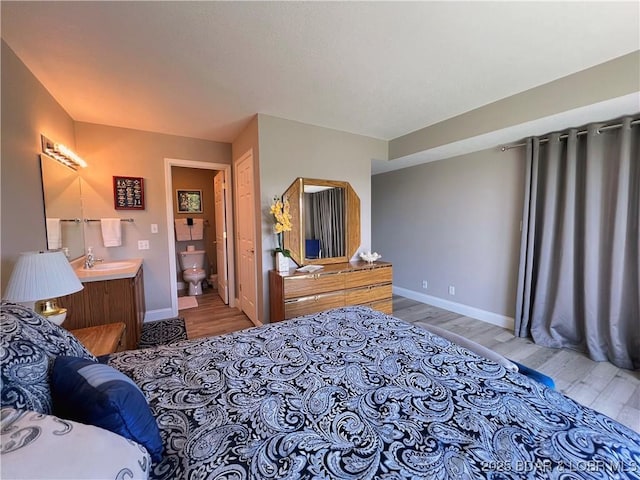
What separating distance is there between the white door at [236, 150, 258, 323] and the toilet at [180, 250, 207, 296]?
53.3 inches

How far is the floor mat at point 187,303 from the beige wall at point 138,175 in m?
0.57

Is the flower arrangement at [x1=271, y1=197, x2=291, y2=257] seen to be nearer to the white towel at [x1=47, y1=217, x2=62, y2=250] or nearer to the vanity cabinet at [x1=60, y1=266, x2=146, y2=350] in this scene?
the vanity cabinet at [x1=60, y1=266, x2=146, y2=350]

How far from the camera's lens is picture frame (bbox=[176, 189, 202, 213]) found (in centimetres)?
533

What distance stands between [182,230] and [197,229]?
0.89 feet

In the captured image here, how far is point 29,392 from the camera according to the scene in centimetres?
74

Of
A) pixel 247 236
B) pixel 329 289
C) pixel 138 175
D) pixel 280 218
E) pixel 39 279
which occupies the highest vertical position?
pixel 138 175

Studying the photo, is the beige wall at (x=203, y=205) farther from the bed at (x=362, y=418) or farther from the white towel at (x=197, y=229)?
the bed at (x=362, y=418)

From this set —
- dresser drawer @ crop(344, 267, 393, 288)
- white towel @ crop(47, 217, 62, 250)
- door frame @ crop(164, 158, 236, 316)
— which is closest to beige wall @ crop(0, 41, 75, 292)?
white towel @ crop(47, 217, 62, 250)

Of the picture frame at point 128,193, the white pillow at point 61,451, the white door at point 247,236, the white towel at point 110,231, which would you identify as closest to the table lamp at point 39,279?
the white pillow at point 61,451

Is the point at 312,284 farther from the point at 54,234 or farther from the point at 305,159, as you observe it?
the point at 54,234

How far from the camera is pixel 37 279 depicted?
55.1 inches

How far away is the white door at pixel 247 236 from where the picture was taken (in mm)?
3305

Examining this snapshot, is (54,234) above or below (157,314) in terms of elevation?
above

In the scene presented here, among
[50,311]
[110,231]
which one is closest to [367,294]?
[50,311]
